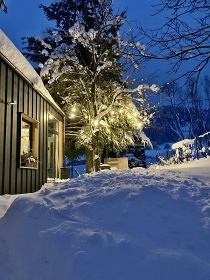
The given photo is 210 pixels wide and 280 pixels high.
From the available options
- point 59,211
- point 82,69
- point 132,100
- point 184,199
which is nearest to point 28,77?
point 59,211

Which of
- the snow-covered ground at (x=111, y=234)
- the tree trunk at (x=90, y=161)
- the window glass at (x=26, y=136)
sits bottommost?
the snow-covered ground at (x=111, y=234)

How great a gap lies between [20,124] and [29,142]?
139 centimetres

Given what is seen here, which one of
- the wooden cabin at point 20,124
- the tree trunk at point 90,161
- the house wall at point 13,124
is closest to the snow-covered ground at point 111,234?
the house wall at point 13,124

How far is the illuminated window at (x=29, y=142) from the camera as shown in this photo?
20.4 ft

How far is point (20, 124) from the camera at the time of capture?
5.68 m

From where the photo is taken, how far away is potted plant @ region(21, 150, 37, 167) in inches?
238

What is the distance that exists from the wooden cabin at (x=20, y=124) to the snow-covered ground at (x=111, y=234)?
1.93 meters

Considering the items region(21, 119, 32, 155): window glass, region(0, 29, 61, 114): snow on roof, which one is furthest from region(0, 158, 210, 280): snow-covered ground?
region(21, 119, 32, 155): window glass

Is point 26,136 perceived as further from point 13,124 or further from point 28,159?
point 13,124

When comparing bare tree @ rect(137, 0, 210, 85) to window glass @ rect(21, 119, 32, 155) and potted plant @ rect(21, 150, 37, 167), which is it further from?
window glass @ rect(21, 119, 32, 155)

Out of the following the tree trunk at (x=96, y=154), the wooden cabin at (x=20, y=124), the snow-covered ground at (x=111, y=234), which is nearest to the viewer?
the snow-covered ground at (x=111, y=234)

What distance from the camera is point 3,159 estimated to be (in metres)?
5.03

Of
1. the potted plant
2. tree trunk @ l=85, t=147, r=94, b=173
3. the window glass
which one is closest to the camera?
the potted plant

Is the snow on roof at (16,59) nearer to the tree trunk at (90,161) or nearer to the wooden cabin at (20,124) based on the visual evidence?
the wooden cabin at (20,124)
